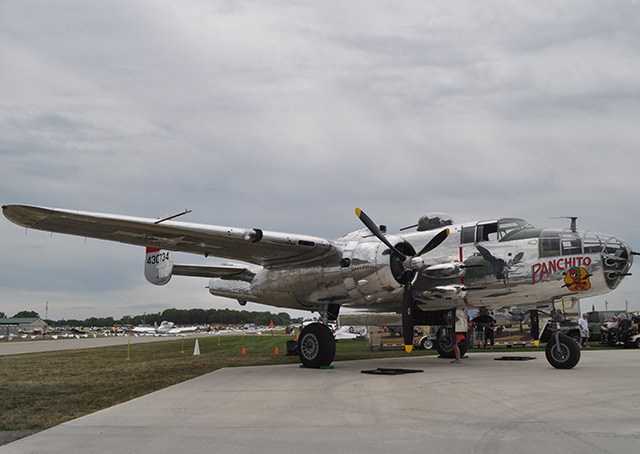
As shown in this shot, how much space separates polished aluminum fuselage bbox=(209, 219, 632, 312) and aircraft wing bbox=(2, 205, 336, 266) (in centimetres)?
64

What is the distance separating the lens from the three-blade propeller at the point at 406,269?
13562 mm

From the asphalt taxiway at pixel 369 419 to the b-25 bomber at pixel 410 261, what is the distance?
2.61 meters

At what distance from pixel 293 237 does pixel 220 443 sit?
8286mm

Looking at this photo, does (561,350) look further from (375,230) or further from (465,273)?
(375,230)

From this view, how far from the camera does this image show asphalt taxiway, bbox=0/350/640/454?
5.41 metres

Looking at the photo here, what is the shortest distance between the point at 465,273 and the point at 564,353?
10.5 ft

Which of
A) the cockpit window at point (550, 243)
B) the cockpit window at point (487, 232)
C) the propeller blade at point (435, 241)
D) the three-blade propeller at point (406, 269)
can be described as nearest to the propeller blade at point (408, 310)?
the three-blade propeller at point (406, 269)

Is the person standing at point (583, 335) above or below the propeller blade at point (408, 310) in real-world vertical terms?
below

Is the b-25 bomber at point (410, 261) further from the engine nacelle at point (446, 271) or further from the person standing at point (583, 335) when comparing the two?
the person standing at point (583, 335)

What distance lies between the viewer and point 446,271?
14.2 meters

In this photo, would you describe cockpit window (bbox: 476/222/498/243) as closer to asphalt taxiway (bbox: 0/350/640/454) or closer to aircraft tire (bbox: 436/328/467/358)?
asphalt taxiway (bbox: 0/350/640/454)

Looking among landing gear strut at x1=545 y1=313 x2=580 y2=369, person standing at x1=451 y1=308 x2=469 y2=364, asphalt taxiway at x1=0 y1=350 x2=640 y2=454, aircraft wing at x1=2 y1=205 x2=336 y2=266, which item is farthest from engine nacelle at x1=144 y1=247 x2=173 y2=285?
landing gear strut at x1=545 y1=313 x2=580 y2=369

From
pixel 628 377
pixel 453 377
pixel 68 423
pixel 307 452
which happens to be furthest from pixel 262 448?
pixel 628 377

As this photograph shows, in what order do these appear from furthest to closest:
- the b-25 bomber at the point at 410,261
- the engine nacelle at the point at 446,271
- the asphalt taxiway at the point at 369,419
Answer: the engine nacelle at the point at 446,271 < the b-25 bomber at the point at 410,261 < the asphalt taxiway at the point at 369,419
